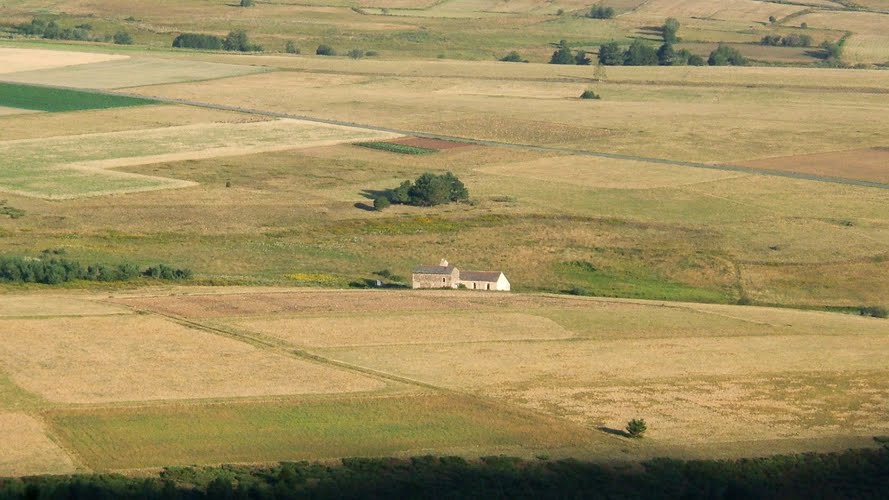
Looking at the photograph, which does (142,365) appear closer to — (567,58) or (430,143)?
(430,143)

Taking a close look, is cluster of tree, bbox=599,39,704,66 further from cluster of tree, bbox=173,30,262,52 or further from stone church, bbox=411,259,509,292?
stone church, bbox=411,259,509,292

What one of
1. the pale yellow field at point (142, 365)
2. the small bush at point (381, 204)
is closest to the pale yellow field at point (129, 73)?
the small bush at point (381, 204)

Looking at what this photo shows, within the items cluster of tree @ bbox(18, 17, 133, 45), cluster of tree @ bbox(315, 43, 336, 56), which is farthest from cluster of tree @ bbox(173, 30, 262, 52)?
cluster of tree @ bbox(315, 43, 336, 56)

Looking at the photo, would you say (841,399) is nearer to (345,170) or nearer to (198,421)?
(198,421)

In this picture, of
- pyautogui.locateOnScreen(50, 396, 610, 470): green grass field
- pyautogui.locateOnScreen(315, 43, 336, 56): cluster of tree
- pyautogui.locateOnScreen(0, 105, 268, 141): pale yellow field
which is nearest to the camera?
pyautogui.locateOnScreen(50, 396, 610, 470): green grass field

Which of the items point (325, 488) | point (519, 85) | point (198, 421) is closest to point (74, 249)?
point (198, 421)

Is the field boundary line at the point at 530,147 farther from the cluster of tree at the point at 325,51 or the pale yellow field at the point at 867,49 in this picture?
the pale yellow field at the point at 867,49
